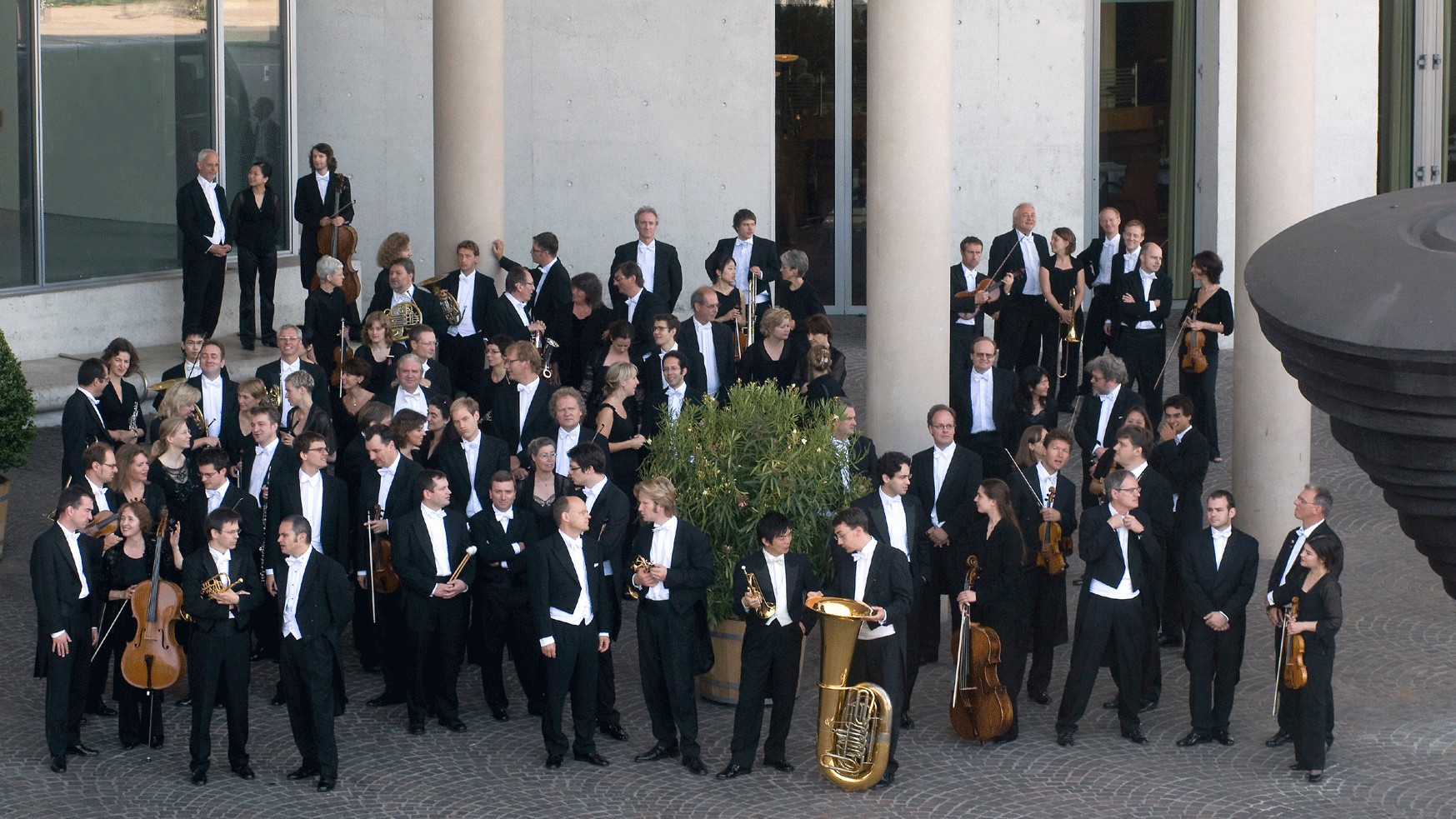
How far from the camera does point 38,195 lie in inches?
648

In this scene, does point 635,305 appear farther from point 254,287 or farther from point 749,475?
point 254,287

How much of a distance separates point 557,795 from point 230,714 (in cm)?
165

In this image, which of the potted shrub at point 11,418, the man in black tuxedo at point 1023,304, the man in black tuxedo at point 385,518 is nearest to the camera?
the man in black tuxedo at point 385,518

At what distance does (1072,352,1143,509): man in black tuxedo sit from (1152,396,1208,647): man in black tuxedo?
474 mm

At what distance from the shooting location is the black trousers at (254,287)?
16.4 m

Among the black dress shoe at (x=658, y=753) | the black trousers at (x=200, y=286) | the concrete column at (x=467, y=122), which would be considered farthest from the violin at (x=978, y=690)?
the black trousers at (x=200, y=286)

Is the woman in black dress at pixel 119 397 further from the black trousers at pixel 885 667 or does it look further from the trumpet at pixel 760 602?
the black trousers at pixel 885 667

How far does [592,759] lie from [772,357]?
4.09 meters

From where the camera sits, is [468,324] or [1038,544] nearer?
[1038,544]

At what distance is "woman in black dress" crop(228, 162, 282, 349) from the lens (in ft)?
52.7

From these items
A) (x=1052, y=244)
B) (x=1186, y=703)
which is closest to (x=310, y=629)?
(x=1186, y=703)

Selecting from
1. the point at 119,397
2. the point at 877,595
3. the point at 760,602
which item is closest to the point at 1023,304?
the point at 877,595

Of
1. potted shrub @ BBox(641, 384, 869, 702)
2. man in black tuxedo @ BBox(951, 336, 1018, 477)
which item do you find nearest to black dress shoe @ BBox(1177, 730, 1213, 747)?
potted shrub @ BBox(641, 384, 869, 702)

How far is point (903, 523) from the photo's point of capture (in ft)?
30.8
